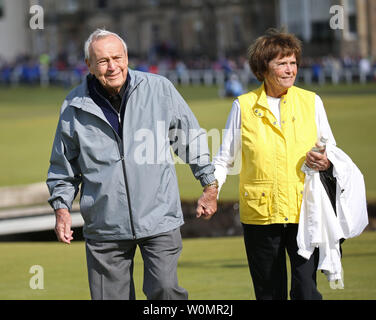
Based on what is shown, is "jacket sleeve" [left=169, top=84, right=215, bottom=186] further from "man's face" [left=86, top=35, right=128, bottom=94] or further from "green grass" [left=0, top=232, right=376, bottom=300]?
"green grass" [left=0, top=232, right=376, bottom=300]

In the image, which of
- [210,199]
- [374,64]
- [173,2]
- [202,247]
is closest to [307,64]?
[374,64]

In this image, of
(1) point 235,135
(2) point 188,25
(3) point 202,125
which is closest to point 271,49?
(1) point 235,135

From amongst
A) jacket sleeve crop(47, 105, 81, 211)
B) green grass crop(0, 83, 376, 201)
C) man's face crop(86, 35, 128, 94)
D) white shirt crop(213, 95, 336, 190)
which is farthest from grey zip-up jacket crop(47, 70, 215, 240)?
green grass crop(0, 83, 376, 201)

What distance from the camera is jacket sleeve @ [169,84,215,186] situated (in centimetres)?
505

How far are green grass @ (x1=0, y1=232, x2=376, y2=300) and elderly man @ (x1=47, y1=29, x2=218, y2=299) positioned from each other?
85.6 inches

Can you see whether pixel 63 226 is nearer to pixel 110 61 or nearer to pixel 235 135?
pixel 110 61

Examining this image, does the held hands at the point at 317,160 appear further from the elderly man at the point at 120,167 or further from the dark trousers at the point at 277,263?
the elderly man at the point at 120,167

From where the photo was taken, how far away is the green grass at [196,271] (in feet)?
23.9

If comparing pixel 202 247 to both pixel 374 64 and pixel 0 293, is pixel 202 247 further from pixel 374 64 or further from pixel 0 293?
pixel 374 64

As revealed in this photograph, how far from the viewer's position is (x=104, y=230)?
16.2 ft

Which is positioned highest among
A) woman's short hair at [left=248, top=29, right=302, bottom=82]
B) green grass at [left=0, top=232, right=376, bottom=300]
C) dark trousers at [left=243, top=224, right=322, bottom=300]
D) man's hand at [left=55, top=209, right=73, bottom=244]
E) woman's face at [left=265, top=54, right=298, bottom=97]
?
woman's short hair at [left=248, top=29, right=302, bottom=82]

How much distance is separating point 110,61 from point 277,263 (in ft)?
5.01

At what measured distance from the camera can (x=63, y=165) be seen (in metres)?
5.04
